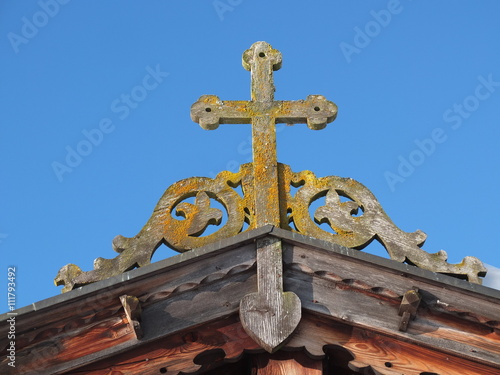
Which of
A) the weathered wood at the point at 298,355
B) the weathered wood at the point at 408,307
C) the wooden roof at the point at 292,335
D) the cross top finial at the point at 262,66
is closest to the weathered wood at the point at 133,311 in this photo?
the wooden roof at the point at 292,335

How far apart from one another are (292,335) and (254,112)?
1.94 metres

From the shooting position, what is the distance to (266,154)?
272 inches

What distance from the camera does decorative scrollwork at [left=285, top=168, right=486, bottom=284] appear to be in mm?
6438

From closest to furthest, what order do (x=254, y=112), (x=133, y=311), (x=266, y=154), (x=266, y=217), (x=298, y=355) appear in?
(x=133, y=311) < (x=298, y=355) < (x=266, y=217) < (x=266, y=154) < (x=254, y=112)

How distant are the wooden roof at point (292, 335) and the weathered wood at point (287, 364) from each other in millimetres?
14

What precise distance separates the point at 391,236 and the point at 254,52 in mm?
1949

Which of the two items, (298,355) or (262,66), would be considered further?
(262,66)

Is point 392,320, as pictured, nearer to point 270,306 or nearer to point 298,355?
point 298,355

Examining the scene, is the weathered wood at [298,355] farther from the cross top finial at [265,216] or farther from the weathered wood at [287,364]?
the cross top finial at [265,216]

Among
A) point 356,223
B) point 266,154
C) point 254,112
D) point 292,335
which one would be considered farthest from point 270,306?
point 254,112

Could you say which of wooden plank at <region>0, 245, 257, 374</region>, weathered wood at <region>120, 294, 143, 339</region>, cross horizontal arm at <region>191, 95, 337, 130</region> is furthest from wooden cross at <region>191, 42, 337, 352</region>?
weathered wood at <region>120, 294, 143, 339</region>

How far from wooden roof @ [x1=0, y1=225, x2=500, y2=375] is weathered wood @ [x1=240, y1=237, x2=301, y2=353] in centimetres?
7

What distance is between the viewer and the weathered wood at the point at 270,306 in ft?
19.1

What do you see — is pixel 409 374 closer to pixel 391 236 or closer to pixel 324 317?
pixel 324 317
